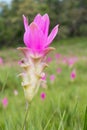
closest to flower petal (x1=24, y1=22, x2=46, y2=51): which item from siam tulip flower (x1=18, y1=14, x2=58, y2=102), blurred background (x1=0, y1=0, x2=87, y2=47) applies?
siam tulip flower (x1=18, y1=14, x2=58, y2=102)

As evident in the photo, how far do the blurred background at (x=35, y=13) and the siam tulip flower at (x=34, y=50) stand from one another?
26.4 m

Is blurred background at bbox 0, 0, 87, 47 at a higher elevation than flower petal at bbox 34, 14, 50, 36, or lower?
lower

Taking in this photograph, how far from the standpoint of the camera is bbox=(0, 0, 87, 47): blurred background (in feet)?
91.5

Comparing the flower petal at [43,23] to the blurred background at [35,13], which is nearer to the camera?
the flower petal at [43,23]

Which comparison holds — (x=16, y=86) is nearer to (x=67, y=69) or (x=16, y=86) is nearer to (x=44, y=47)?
(x=67, y=69)

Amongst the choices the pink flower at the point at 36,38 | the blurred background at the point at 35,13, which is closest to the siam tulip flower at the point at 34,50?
the pink flower at the point at 36,38

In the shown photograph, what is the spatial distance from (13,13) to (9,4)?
81cm

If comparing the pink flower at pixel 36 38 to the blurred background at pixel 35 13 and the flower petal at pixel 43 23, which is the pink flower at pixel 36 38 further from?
the blurred background at pixel 35 13

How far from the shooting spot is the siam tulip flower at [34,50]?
3.06 feet

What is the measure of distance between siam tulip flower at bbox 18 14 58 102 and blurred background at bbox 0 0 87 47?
86.5ft

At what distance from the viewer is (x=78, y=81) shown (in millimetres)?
6273

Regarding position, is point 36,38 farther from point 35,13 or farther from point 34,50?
point 35,13

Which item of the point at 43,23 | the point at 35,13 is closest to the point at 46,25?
the point at 43,23

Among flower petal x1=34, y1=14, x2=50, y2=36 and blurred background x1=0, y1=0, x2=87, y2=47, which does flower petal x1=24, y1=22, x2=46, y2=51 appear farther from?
blurred background x1=0, y1=0, x2=87, y2=47
